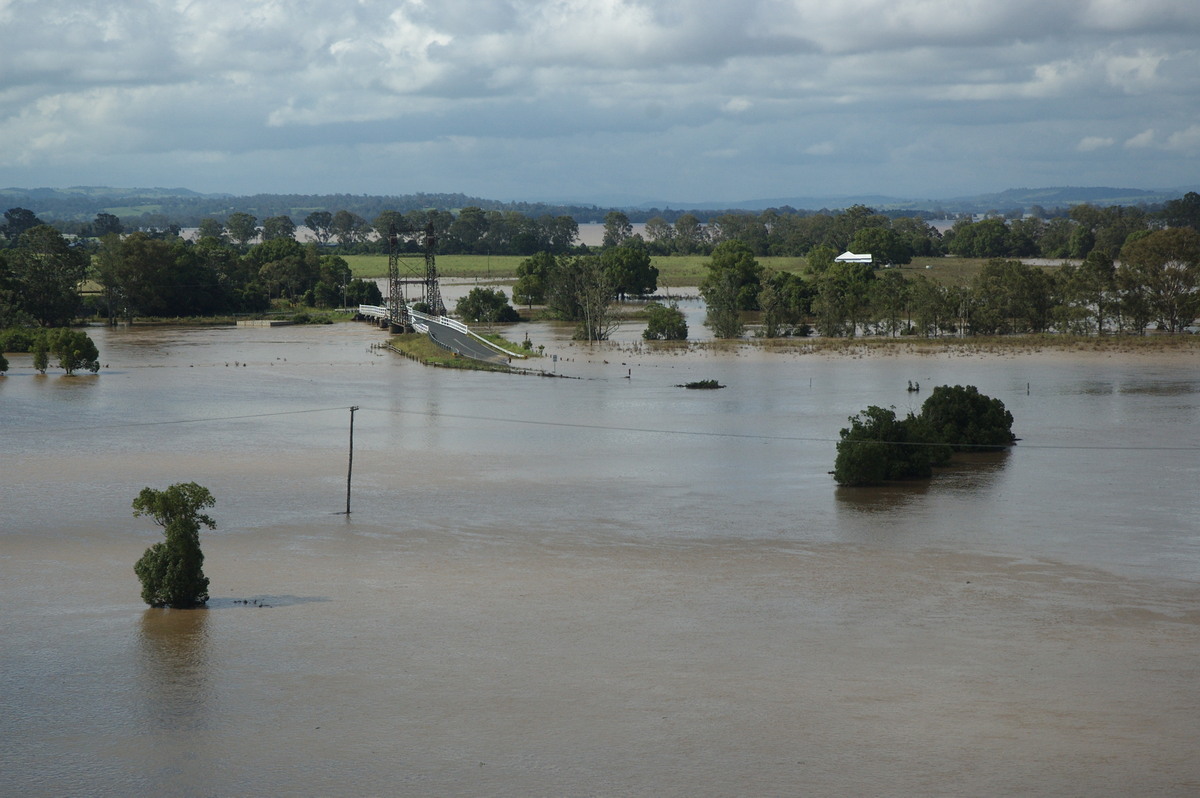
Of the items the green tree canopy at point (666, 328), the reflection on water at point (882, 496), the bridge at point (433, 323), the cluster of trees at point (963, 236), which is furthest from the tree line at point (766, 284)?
the reflection on water at point (882, 496)

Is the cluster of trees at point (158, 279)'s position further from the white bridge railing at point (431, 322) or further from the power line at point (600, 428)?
the power line at point (600, 428)

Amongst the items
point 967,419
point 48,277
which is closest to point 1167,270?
point 967,419

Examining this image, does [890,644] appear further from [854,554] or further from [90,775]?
[90,775]

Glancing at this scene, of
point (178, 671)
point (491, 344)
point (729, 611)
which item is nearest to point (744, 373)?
point (491, 344)

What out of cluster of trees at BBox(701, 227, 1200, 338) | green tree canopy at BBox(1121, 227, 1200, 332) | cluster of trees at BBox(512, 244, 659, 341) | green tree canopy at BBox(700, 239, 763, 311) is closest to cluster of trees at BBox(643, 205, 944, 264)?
green tree canopy at BBox(700, 239, 763, 311)

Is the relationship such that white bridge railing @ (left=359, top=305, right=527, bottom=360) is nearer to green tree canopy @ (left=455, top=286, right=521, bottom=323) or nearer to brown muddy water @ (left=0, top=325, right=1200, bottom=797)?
green tree canopy @ (left=455, top=286, right=521, bottom=323)

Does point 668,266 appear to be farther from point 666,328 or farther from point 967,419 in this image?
point 967,419
